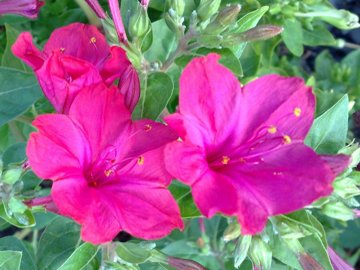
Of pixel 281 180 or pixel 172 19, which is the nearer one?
pixel 281 180

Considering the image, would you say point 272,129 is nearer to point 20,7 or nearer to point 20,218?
point 20,218

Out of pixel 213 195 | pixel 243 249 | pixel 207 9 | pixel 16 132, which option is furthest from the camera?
pixel 16 132

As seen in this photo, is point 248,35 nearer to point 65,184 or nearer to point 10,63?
point 65,184

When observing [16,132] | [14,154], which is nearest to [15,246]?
[14,154]

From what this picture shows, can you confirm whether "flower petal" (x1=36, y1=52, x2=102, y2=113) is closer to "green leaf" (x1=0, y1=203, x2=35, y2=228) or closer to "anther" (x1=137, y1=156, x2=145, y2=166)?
"anther" (x1=137, y1=156, x2=145, y2=166)

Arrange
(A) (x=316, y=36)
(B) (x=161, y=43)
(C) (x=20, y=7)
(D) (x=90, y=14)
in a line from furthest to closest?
(A) (x=316, y=36) → (D) (x=90, y=14) → (B) (x=161, y=43) → (C) (x=20, y=7)

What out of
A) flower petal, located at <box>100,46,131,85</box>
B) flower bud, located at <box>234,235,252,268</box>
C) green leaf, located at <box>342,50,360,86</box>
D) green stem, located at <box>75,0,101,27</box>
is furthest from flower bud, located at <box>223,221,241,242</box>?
green leaf, located at <box>342,50,360,86</box>

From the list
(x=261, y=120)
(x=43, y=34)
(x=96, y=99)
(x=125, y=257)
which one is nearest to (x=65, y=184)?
(x=96, y=99)
